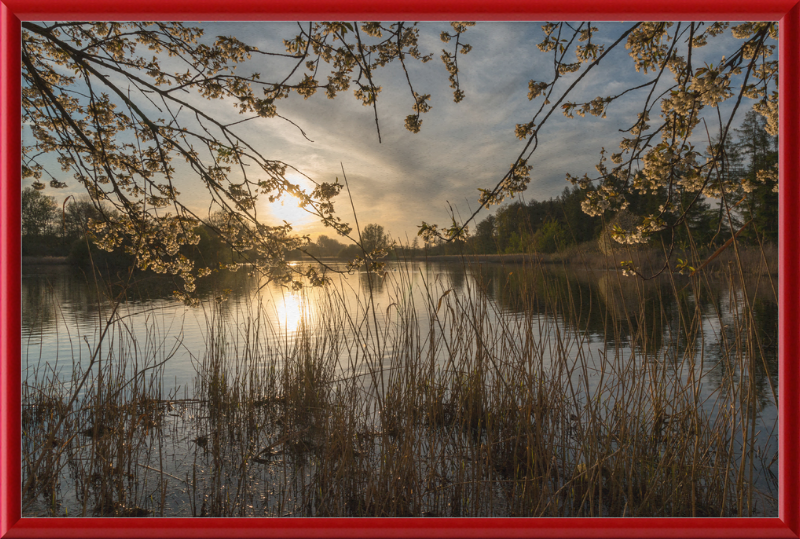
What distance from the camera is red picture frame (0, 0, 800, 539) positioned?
35.1 inches

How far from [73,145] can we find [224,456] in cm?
193

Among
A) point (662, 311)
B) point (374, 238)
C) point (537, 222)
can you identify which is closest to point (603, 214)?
point (537, 222)

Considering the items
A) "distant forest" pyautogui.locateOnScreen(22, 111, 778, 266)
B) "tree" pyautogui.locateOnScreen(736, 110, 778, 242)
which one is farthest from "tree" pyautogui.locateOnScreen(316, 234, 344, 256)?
"tree" pyautogui.locateOnScreen(736, 110, 778, 242)

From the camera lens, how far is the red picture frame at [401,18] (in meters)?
0.89

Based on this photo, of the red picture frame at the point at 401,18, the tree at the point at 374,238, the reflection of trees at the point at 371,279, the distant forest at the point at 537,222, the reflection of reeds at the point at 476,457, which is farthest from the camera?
the tree at the point at 374,238

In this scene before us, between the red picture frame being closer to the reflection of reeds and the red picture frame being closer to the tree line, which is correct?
the reflection of reeds

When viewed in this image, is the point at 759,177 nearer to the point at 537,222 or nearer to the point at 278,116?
the point at 537,222

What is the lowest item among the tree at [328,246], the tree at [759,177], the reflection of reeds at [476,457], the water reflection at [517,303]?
the reflection of reeds at [476,457]

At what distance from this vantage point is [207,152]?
222 centimetres

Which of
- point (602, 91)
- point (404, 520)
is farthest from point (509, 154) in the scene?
point (404, 520)

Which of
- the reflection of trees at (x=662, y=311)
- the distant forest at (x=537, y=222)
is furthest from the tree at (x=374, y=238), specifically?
the reflection of trees at (x=662, y=311)

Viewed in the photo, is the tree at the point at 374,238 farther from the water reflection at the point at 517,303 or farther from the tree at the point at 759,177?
the tree at the point at 759,177

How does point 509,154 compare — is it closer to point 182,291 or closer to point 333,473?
point 333,473

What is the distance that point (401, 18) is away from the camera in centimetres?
101
